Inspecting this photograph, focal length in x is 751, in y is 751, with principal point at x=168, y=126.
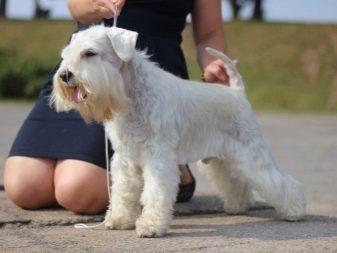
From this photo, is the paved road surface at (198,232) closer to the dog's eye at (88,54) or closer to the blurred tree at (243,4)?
the dog's eye at (88,54)

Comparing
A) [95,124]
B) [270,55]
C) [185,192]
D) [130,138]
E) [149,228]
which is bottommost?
[270,55]

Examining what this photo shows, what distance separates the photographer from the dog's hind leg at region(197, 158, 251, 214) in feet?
14.4

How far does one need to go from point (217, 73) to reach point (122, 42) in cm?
103

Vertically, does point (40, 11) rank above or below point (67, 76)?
→ below

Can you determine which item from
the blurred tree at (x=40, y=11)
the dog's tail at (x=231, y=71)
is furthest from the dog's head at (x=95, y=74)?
the blurred tree at (x=40, y=11)

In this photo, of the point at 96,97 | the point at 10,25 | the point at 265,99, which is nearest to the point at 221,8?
the point at 96,97

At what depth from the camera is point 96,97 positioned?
3.41 metres

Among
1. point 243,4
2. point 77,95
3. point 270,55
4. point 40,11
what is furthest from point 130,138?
point 243,4

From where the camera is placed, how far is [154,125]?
3.68 m

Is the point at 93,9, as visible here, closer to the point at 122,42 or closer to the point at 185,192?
the point at 122,42

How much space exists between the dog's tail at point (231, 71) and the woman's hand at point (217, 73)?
0.29 ft

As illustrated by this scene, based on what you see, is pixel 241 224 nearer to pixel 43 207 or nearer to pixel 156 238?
pixel 156 238

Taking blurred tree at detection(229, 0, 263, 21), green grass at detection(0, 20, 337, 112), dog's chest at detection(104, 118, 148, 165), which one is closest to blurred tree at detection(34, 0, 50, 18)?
green grass at detection(0, 20, 337, 112)

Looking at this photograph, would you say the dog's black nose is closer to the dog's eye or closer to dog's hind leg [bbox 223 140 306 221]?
the dog's eye
